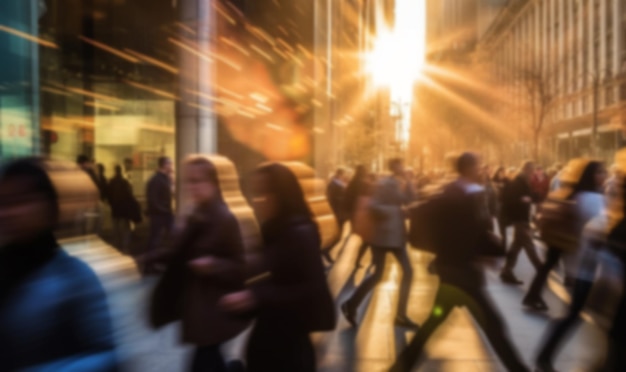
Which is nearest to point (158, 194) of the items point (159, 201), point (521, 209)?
point (159, 201)

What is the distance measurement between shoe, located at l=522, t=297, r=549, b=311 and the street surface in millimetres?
122

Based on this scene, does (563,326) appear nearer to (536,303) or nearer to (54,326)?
(536,303)

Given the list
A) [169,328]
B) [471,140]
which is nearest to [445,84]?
[471,140]

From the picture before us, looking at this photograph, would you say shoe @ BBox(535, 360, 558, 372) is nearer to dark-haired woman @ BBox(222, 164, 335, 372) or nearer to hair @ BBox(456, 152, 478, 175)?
hair @ BBox(456, 152, 478, 175)

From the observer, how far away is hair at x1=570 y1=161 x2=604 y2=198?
6551 mm

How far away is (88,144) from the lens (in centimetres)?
1798

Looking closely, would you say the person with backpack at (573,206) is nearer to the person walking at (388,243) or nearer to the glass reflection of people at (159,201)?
the person walking at (388,243)

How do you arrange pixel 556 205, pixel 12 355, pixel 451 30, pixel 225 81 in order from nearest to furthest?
pixel 12 355
pixel 556 205
pixel 225 81
pixel 451 30

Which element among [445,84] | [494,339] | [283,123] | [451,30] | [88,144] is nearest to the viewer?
[494,339]

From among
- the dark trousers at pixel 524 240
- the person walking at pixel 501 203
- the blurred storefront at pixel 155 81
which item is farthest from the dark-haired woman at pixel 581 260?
the blurred storefront at pixel 155 81

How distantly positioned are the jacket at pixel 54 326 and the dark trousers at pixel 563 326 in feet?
13.3

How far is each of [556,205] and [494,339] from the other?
185 cm

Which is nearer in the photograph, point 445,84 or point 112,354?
point 112,354

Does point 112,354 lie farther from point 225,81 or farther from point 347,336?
point 225,81
